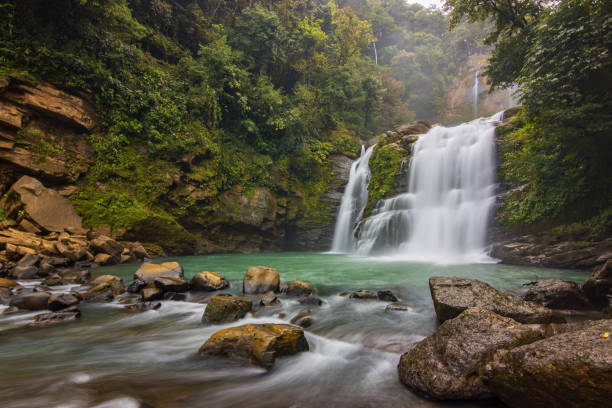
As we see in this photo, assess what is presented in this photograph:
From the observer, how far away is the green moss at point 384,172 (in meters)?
15.7

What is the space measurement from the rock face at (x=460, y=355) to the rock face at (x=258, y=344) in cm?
119

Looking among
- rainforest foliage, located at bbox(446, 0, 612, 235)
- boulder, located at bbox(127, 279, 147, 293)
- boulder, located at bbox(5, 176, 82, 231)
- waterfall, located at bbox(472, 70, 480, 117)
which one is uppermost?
waterfall, located at bbox(472, 70, 480, 117)

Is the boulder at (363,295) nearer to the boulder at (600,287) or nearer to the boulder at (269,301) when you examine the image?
the boulder at (269,301)

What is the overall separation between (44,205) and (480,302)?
1250 cm

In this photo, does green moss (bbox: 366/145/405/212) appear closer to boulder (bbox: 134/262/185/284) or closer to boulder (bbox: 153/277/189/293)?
boulder (bbox: 134/262/185/284)

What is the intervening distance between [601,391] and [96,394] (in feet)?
11.6

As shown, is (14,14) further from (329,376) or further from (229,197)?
(329,376)

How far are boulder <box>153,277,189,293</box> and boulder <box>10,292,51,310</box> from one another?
174cm

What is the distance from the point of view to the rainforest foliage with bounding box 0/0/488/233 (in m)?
10.9

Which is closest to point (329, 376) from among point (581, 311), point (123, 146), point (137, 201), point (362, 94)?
point (581, 311)

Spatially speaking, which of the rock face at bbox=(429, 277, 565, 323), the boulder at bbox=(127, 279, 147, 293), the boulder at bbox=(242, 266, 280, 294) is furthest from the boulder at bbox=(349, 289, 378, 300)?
the boulder at bbox=(127, 279, 147, 293)

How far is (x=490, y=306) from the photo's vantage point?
10.8 ft

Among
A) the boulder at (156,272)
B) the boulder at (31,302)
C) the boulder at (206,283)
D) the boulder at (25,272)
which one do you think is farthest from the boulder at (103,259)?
the boulder at (206,283)

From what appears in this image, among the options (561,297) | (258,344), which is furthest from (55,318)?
(561,297)
